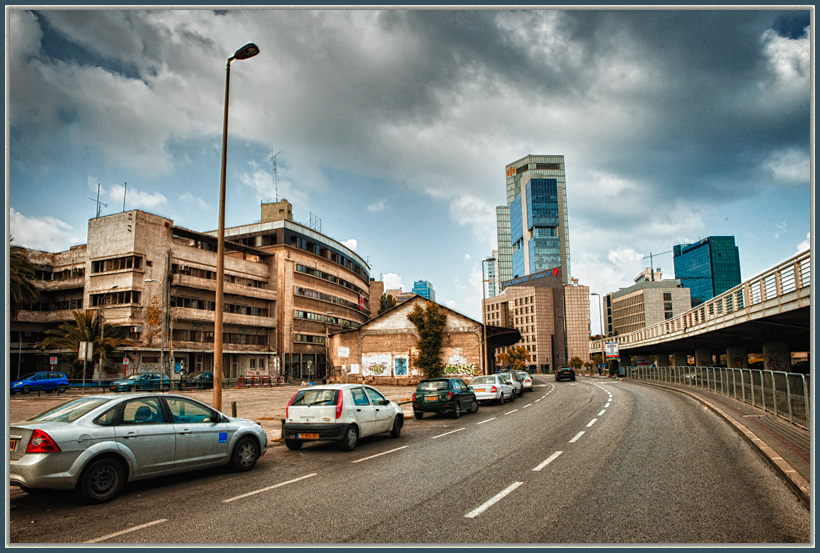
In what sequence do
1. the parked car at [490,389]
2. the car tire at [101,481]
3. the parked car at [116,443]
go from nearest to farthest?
the parked car at [116,443] → the car tire at [101,481] → the parked car at [490,389]

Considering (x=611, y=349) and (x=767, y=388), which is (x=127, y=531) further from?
(x=611, y=349)

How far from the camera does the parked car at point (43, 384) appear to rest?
3575 cm

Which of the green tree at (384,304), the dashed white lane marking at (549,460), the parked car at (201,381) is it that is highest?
the green tree at (384,304)

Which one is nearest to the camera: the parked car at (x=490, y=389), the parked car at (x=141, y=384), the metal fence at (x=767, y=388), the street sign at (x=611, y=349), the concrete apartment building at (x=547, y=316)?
the metal fence at (x=767, y=388)

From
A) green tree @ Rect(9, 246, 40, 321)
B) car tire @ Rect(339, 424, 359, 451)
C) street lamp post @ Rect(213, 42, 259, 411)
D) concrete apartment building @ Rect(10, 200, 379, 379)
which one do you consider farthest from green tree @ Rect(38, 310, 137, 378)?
car tire @ Rect(339, 424, 359, 451)

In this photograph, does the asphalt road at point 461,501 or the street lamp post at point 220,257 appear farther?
the street lamp post at point 220,257

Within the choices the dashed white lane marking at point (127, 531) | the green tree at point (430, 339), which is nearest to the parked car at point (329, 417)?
the dashed white lane marking at point (127, 531)

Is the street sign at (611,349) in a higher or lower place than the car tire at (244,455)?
higher

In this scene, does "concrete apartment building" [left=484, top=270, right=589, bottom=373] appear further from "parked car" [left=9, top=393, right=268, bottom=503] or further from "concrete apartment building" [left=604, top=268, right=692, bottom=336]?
"parked car" [left=9, top=393, right=268, bottom=503]

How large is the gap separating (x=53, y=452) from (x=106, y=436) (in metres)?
0.67

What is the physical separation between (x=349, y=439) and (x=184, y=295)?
2070 inches

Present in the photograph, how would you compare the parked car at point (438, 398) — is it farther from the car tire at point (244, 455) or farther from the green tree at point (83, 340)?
the green tree at point (83, 340)

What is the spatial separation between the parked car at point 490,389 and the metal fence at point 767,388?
32.9 ft

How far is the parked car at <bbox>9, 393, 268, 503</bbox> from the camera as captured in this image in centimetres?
688
